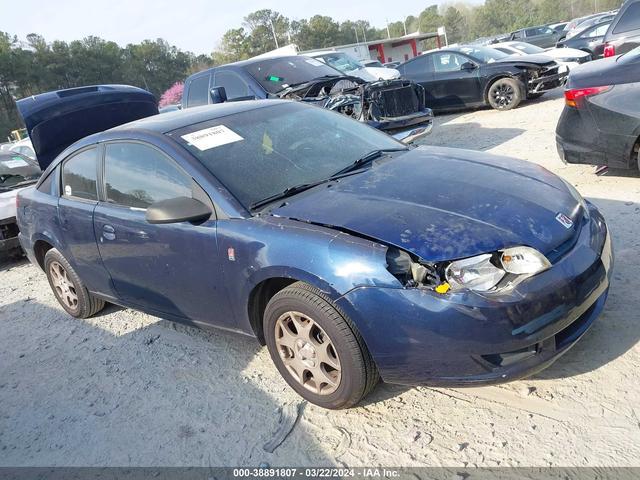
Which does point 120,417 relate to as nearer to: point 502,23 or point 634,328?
point 634,328

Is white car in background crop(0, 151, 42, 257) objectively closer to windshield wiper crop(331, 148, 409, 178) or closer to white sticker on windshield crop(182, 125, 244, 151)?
white sticker on windshield crop(182, 125, 244, 151)

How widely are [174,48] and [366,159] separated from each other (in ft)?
255

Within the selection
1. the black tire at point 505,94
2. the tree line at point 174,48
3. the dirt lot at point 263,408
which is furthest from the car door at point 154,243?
the tree line at point 174,48

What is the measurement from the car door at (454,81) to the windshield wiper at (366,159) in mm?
8100

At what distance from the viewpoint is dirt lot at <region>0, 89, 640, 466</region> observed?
2.45 meters

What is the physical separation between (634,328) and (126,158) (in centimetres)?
334

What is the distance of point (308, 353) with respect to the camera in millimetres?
2838

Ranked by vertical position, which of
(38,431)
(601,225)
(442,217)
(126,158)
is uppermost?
(126,158)

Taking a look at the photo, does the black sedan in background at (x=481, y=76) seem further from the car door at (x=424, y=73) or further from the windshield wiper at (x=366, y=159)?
the windshield wiper at (x=366, y=159)

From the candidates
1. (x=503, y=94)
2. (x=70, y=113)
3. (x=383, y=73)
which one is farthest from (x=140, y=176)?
(x=503, y=94)

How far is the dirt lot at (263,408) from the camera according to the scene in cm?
245

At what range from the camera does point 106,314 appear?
15.9 feet

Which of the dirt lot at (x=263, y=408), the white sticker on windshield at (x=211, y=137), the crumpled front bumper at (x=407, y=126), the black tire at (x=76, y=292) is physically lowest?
the dirt lot at (x=263, y=408)

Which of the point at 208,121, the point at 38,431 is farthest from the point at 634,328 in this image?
the point at 38,431
